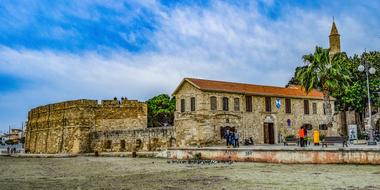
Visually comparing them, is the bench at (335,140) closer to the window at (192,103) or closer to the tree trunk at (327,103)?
the tree trunk at (327,103)

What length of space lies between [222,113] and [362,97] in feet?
70.9

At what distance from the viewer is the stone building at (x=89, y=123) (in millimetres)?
39844

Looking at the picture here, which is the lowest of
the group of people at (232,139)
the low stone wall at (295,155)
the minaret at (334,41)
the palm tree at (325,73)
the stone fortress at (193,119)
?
the low stone wall at (295,155)

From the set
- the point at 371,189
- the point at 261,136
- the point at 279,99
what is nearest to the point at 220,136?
the point at 261,136

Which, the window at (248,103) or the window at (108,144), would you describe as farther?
the window at (108,144)

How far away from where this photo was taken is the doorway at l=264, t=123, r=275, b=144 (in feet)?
106

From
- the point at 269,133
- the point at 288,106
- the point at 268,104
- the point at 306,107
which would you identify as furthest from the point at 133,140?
the point at 306,107

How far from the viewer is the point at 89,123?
40.6 m

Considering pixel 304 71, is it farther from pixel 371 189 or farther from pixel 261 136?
pixel 371 189

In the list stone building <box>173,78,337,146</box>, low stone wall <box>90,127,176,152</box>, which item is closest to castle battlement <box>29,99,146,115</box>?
low stone wall <box>90,127,176,152</box>

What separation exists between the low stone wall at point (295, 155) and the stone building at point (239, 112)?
4937 millimetres

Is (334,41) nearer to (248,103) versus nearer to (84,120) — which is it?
(248,103)

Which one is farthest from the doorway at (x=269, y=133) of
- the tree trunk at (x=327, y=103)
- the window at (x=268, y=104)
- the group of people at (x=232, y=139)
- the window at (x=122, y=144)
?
the window at (x=122, y=144)

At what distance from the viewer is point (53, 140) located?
43.4 meters
